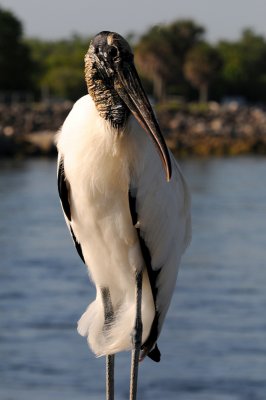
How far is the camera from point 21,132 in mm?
50281

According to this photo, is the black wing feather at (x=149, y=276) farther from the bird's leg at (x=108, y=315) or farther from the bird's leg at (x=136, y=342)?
the bird's leg at (x=108, y=315)

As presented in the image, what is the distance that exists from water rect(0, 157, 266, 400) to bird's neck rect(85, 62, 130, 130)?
4.03 metres

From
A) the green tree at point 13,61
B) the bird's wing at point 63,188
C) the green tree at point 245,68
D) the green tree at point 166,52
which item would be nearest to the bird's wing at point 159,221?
Result: the bird's wing at point 63,188

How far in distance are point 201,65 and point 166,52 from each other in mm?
2655

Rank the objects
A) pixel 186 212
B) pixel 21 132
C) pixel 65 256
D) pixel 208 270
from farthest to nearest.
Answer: pixel 21 132 < pixel 65 256 < pixel 208 270 < pixel 186 212

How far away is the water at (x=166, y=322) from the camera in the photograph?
30.9 feet

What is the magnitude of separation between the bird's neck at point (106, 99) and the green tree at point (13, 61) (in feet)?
204

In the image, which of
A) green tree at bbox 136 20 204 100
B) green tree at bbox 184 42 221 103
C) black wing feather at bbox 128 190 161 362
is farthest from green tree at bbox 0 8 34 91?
black wing feather at bbox 128 190 161 362

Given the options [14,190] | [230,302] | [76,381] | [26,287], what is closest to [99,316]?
[76,381]

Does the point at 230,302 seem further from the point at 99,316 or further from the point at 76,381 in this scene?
the point at 99,316

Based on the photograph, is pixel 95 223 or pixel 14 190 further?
pixel 14 190

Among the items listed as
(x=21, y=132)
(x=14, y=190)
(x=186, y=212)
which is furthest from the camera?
(x=21, y=132)

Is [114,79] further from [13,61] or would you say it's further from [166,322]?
[13,61]

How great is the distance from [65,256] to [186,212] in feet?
37.9
